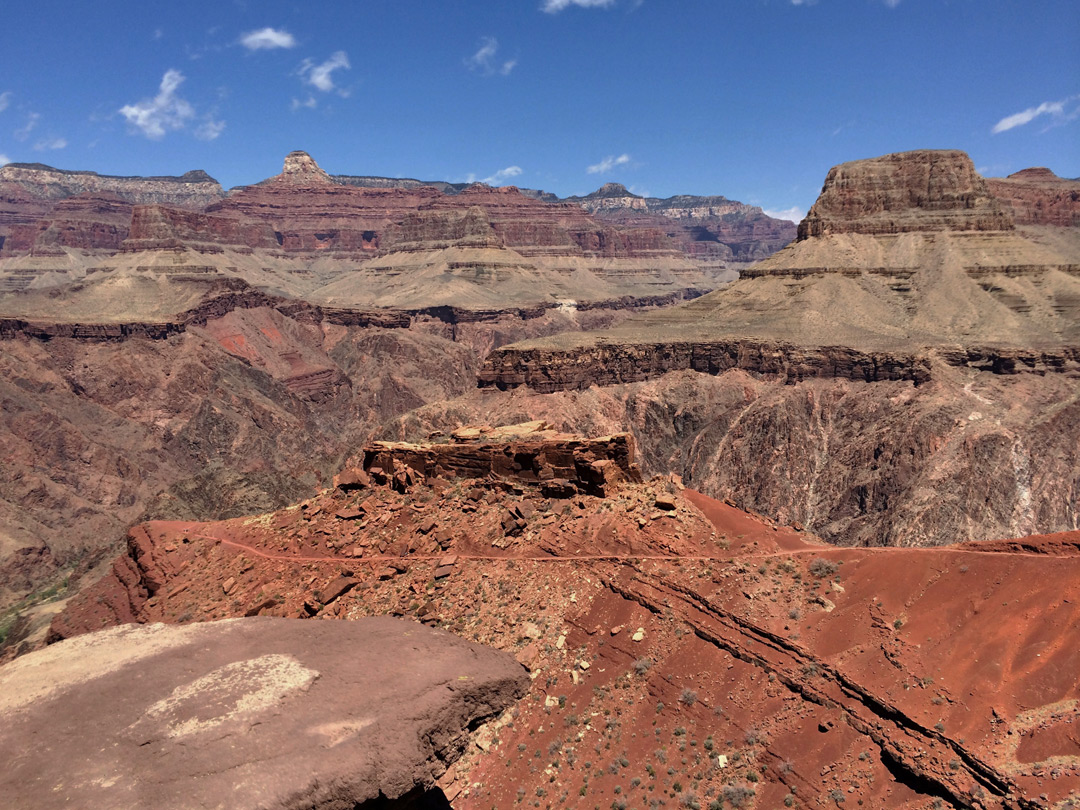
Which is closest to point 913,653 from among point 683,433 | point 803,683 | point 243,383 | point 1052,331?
point 803,683

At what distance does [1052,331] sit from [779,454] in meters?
46.2

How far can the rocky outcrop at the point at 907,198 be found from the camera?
131 m

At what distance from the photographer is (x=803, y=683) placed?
17562 mm

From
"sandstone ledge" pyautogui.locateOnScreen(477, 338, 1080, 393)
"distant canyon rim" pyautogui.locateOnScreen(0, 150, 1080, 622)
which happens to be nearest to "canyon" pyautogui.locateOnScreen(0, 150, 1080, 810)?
"sandstone ledge" pyautogui.locateOnScreen(477, 338, 1080, 393)

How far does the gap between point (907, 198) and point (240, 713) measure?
148497 mm

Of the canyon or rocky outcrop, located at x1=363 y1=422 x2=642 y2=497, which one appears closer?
the canyon

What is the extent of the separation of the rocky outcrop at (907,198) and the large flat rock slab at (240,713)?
136 meters

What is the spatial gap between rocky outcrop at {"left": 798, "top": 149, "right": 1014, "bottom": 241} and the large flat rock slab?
13567 centimetres

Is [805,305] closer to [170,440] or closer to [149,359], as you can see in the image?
[170,440]

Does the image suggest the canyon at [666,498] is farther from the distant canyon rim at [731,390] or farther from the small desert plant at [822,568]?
the distant canyon rim at [731,390]

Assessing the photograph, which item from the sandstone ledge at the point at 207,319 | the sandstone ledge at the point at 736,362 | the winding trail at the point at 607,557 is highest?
the sandstone ledge at the point at 207,319

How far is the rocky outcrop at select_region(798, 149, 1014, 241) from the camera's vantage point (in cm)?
13125

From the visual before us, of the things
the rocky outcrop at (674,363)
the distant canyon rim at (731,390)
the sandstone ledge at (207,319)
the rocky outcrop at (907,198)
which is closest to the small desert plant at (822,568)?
the distant canyon rim at (731,390)

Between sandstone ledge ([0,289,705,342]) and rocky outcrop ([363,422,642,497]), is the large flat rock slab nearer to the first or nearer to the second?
rocky outcrop ([363,422,642,497])
